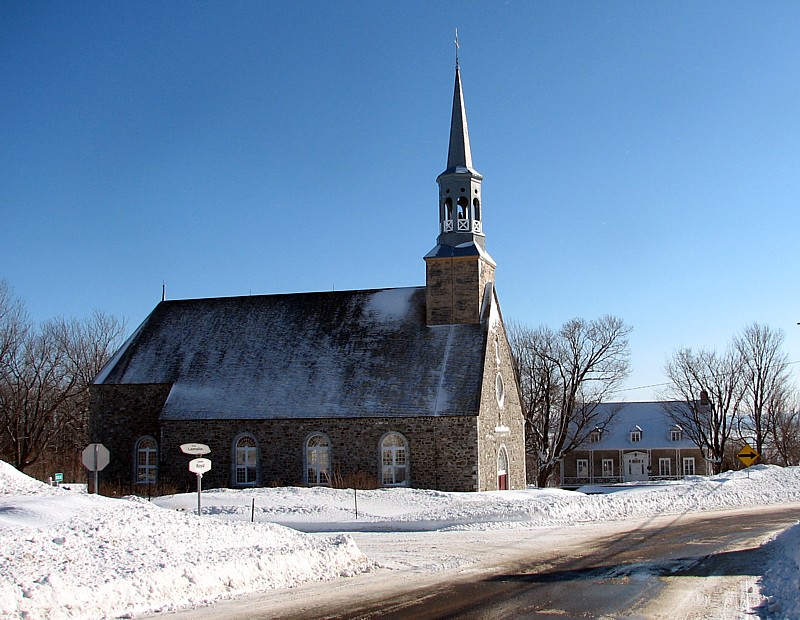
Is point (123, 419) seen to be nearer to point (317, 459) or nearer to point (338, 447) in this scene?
point (317, 459)

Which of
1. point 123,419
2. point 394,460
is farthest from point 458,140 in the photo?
point 123,419

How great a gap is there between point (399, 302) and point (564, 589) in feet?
80.4

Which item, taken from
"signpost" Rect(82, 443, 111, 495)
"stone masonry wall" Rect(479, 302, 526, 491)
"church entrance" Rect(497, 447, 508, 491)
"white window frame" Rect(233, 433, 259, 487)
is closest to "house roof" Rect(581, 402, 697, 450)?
"stone masonry wall" Rect(479, 302, 526, 491)

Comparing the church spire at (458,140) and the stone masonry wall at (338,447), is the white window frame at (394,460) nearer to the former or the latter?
the stone masonry wall at (338,447)

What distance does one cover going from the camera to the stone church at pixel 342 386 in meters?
32.0

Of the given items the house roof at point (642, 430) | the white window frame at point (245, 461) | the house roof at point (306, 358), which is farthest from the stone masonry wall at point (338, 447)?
the house roof at point (642, 430)

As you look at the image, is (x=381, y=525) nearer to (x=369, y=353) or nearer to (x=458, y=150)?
(x=369, y=353)

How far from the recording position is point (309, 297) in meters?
37.9

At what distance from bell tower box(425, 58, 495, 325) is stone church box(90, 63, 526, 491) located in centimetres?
5

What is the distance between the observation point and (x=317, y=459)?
32.9 meters

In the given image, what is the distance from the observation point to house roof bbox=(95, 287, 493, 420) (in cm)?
3266

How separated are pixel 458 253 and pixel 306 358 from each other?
24.5ft

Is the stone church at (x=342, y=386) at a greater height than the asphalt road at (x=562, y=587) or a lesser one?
greater

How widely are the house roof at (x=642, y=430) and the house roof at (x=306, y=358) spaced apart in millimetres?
30687
